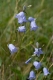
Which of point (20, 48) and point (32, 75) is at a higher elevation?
point (20, 48)

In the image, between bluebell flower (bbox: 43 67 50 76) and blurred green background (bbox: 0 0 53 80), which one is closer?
bluebell flower (bbox: 43 67 50 76)

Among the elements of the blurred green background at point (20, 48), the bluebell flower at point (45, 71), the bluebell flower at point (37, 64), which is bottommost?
the bluebell flower at point (45, 71)

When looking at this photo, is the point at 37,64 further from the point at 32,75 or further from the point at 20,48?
the point at 20,48

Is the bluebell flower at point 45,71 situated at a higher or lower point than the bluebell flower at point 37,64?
lower

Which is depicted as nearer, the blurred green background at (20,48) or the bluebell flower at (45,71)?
the bluebell flower at (45,71)

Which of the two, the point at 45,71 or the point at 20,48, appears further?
the point at 20,48

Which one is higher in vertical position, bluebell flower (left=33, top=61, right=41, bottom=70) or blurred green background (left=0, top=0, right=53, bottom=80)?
blurred green background (left=0, top=0, right=53, bottom=80)

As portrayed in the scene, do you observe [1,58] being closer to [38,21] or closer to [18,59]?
[18,59]

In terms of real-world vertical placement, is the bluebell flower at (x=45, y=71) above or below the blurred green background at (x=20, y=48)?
below

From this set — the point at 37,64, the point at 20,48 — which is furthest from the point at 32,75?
the point at 20,48

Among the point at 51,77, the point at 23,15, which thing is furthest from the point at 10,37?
the point at 51,77

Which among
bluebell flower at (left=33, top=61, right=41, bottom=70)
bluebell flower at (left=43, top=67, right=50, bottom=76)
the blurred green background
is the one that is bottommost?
bluebell flower at (left=43, top=67, right=50, bottom=76)
